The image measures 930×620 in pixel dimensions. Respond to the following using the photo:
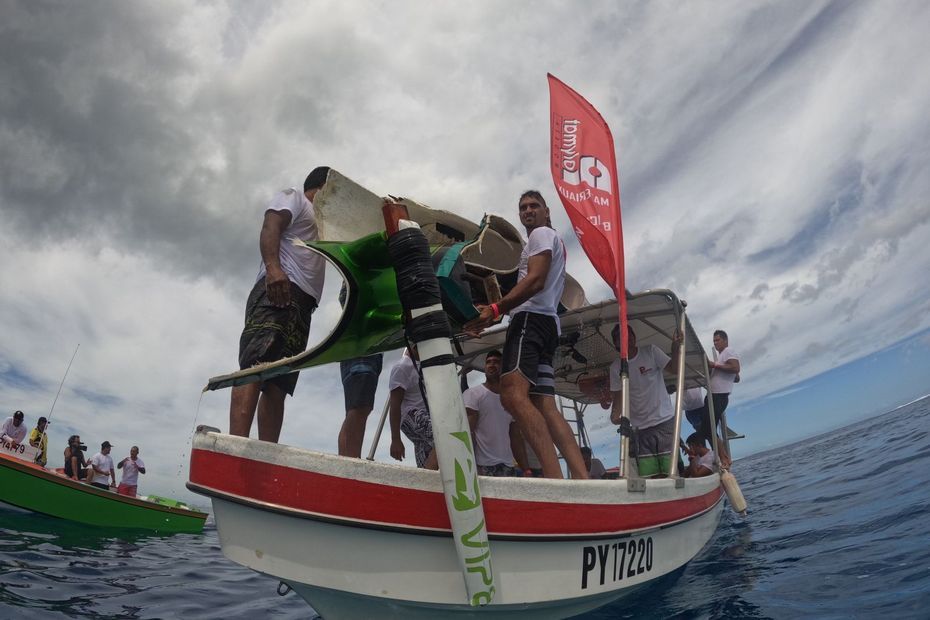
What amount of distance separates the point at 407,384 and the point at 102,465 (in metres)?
12.4

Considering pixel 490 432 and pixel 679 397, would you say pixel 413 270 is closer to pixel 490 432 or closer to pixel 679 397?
pixel 490 432

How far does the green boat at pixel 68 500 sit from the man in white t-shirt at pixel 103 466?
12.4ft

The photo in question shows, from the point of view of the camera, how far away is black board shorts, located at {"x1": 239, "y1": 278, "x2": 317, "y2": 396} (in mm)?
2415

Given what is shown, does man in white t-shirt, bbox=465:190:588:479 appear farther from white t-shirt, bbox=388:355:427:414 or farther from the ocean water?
white t-shirt, bbox=388:355:427:414

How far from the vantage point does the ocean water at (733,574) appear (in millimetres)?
2977

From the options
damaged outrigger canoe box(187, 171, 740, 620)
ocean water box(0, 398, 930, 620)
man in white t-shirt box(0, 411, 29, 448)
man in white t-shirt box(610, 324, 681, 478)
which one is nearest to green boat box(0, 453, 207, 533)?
ocean water box(0, 398, 930, 620)

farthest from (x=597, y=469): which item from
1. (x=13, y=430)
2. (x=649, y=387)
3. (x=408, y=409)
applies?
(x=13, y=430)

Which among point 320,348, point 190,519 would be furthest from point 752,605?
point 190,519

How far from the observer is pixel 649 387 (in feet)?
17.3

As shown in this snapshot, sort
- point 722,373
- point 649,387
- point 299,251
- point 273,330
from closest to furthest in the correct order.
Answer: point 273,330 → point 299,251 → point 649,387 → point 722,373

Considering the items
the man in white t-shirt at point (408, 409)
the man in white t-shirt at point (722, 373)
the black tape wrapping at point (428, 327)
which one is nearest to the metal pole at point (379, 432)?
the man in white t-shirt at point (408, 409)

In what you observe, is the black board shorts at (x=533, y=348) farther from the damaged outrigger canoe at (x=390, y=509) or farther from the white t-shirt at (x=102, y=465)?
the white t-shirt at (x=102, y=465)

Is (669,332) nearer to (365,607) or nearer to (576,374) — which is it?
(576,374)

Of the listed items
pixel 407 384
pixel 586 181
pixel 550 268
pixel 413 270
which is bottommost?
pixel 407 384
